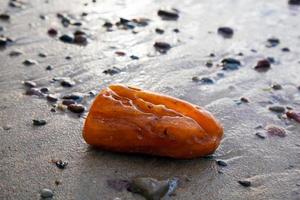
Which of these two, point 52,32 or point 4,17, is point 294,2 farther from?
point 4,17

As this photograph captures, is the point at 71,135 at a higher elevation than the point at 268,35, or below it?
higher

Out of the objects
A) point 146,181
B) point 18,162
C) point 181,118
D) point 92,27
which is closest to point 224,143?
point 181,118

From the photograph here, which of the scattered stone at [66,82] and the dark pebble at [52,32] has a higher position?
the scattered stone at [66,82]

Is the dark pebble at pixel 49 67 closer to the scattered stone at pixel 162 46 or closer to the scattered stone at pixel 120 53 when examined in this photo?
the scattered stone at pixel 120 53

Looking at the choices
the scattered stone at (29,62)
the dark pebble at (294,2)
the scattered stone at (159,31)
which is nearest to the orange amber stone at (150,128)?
the scattered stone at (29,62)

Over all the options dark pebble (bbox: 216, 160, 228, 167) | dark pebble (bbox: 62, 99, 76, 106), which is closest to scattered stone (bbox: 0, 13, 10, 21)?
dark pebble (bbox: 62, 99, 76, 106)

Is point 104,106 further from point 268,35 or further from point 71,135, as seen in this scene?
point 268,35
